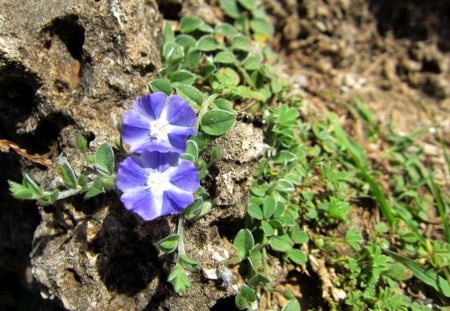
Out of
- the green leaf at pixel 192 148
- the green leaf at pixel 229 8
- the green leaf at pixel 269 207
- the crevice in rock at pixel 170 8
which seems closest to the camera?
the green leaf at pixel 192 148

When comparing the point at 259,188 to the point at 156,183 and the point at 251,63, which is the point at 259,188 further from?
the point at 251,63

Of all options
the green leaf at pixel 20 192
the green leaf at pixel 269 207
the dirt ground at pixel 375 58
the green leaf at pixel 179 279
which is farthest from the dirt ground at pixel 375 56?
the green leaf at pixel 20 192

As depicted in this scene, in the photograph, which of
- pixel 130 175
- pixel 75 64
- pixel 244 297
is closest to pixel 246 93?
pixel 130 175

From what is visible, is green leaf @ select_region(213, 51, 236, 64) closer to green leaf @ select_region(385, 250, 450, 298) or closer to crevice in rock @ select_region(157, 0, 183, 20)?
crevice in rock @ select_region(157, 0, 183, 20)

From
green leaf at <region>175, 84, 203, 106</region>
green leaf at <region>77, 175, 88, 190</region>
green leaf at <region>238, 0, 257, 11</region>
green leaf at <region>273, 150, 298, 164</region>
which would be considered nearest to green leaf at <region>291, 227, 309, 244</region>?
green leaf at <region>273, 150, 298, 164</region>

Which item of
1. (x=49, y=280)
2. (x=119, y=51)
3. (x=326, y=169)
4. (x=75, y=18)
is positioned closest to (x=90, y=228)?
(x=49, y=280)

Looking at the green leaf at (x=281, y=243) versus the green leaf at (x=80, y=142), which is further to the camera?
the green leaf at (x=281, y=243)

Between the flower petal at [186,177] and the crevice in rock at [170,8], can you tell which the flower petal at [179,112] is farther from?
the crevice in rock at [170,8]
